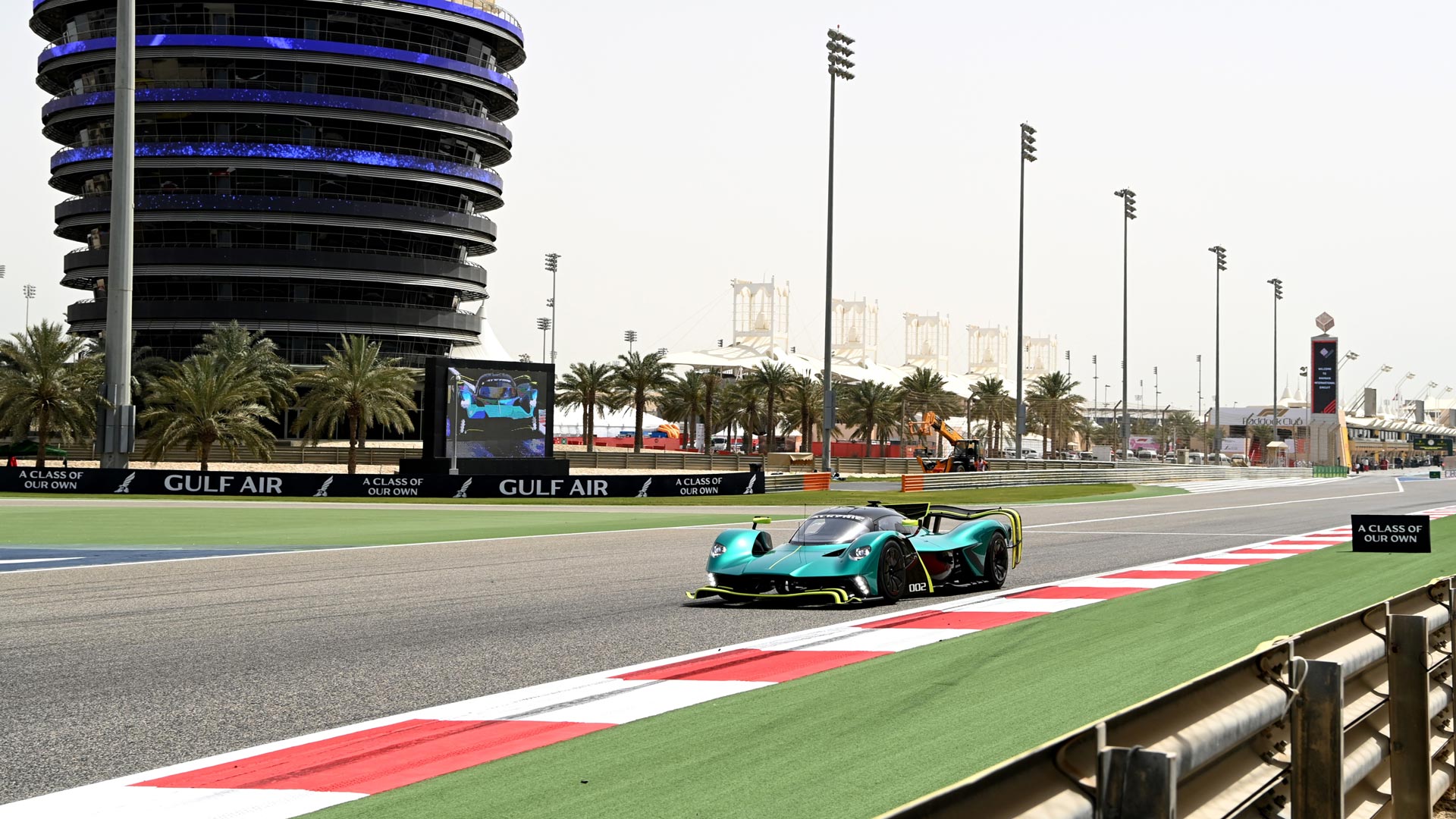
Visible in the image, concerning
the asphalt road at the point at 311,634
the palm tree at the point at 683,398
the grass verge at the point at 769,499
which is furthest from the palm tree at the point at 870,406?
the asphalt road at the point at 311,634

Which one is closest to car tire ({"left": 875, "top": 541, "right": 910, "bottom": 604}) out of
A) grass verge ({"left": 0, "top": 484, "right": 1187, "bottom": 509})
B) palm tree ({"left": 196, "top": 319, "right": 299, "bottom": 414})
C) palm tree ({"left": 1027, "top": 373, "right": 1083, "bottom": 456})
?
grass verge ({"left": 0, "top": 484, "right": 1187, "bottom": 509})

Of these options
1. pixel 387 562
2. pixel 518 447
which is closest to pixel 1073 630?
pixel 387 562

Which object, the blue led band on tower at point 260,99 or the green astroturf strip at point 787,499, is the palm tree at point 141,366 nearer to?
the blue led band on tower at point 260,99

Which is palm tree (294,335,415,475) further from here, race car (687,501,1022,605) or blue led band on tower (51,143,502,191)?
race car (687,501,1022,605)

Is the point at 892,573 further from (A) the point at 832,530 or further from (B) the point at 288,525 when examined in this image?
(B) the point at 288,525

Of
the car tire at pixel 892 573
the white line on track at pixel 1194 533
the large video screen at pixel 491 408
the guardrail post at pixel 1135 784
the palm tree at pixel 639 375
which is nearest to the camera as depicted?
the guardrail post at pixel 1135 784

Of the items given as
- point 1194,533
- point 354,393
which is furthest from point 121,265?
point 354,393

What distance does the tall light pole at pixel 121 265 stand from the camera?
3484 centimetres

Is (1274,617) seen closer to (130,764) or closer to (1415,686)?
(1415,686)

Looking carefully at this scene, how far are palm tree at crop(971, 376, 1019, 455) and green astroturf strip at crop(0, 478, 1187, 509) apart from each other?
5592 cm

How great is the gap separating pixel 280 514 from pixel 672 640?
979 inches

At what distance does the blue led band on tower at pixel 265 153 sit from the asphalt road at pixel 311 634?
229ft

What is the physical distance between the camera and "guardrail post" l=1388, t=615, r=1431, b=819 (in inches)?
214

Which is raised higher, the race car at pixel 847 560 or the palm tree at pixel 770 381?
the palm tree at pixel 770 381
